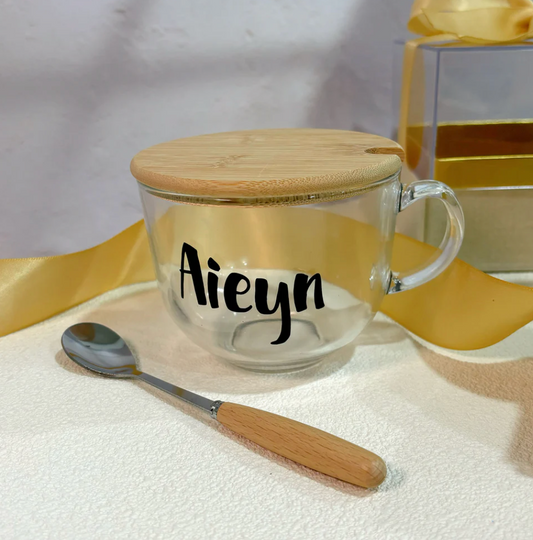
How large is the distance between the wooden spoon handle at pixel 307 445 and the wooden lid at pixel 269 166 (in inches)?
4.3

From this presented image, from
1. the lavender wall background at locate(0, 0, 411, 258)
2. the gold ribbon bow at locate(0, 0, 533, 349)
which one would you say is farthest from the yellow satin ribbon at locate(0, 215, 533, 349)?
the lavender wall background at locate(0, 0, 411, 258)

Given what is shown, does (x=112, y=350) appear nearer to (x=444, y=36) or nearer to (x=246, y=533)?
(x=246, y=533)

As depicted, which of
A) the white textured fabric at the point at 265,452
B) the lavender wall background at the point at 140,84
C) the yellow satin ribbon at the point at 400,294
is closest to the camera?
the white textured fabric at the point at 265,452

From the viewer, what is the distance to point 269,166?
30 centimetres

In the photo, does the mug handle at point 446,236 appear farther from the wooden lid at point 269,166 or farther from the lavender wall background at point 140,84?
the lavender wall background at point 140,84

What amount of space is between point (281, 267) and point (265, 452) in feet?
0.34

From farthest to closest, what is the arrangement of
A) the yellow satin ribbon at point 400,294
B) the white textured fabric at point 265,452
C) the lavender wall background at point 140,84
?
the lavender wall background at point 140,84 < the yellow satin ribbon at point 400,294 < the white textured fabric at point 265,452

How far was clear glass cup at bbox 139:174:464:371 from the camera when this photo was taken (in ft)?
1.03

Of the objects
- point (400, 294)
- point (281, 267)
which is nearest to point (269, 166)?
point (281, 267)

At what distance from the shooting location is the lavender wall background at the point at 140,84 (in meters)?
0.51

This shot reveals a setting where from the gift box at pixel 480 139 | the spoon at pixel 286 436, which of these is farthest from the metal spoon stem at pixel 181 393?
the gift box at pixel 480 139

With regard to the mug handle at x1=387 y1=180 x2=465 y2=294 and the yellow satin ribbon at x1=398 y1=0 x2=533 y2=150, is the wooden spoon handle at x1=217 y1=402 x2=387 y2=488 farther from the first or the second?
the yellow satin ribbon at x1=398 y1=0 x2=533 y2=150

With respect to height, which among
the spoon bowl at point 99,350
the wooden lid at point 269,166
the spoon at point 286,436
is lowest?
the spoon bowl at point 99,350

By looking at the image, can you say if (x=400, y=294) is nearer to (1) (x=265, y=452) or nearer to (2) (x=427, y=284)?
(2) (x=427, y=284)
